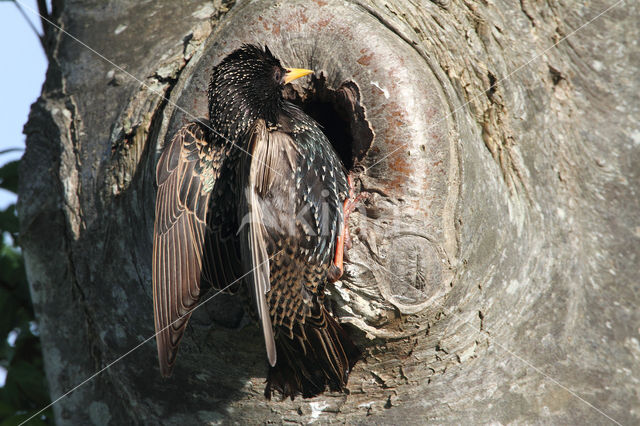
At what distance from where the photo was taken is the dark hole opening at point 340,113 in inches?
85.2

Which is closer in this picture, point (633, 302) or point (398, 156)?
point (398, 156)

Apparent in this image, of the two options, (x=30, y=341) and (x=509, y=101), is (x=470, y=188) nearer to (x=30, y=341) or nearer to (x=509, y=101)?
(x=509, y=101)

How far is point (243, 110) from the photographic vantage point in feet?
8.75

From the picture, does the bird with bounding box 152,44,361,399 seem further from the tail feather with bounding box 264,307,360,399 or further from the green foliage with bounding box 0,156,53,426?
the green foliage with bounding box 0,156,53,426

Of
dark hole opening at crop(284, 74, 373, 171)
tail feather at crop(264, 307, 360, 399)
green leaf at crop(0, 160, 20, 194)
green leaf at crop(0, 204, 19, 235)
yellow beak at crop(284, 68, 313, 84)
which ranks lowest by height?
tail feather at crop(264, 307, 360, 399)

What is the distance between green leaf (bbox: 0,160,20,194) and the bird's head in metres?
1.18

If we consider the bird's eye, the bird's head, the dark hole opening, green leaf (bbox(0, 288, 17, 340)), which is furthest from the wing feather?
green leaf (bbox(0, 288, 17, 340))

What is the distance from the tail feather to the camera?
7.14 feet

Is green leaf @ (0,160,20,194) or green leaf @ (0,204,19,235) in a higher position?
green leaf @ (0,160,20,194)

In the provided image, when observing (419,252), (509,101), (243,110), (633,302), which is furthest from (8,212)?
(633,302)

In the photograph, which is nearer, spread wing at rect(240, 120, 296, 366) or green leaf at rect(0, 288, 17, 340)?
spread wing at rect(240, 120, 296, 366)

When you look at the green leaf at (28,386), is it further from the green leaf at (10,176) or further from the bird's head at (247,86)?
the bird's head at (247,86)

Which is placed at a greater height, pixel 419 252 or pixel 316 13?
pixel 316 13

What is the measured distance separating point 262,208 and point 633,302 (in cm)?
168
